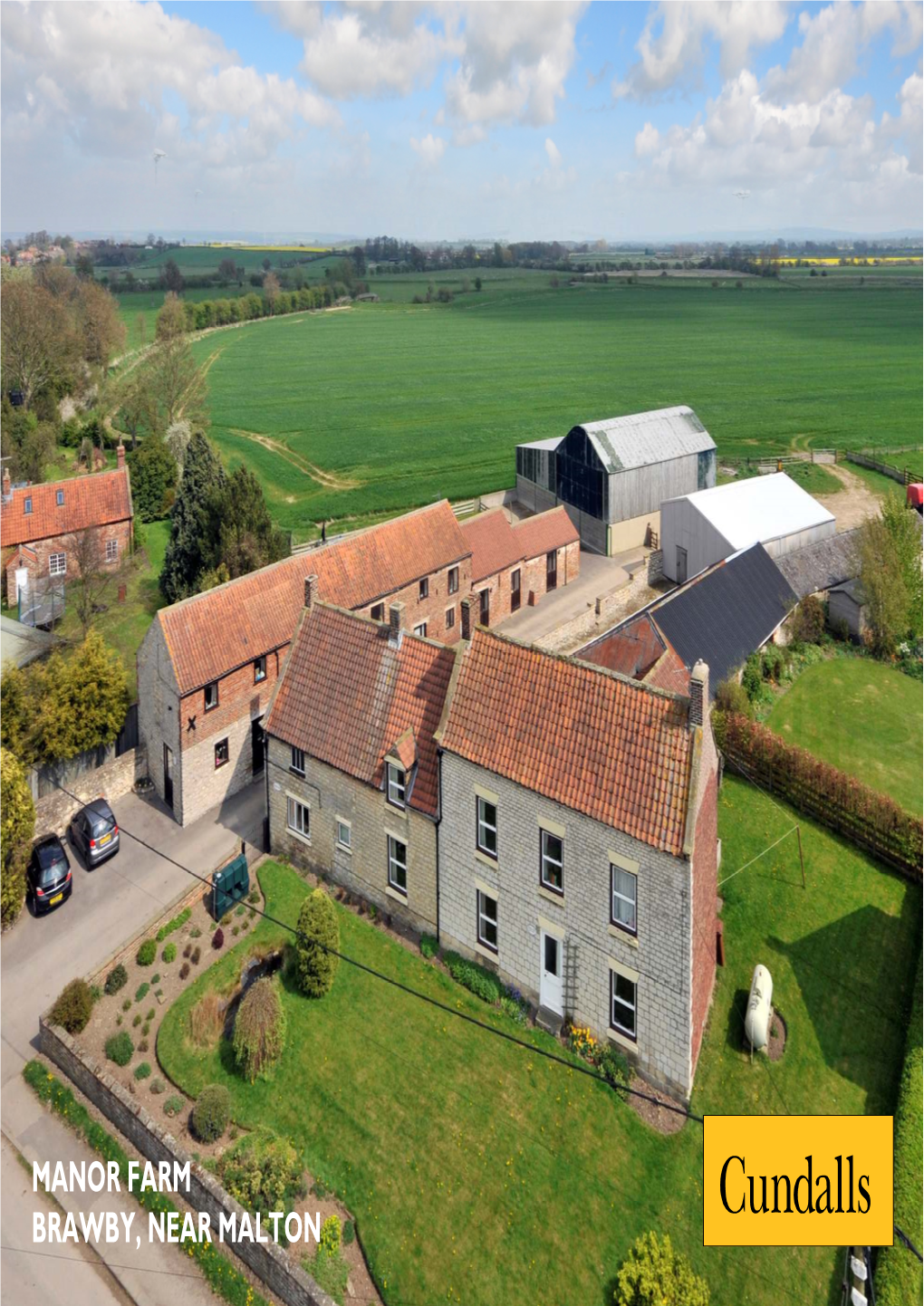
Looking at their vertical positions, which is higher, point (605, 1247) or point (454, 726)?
point (454, 726)

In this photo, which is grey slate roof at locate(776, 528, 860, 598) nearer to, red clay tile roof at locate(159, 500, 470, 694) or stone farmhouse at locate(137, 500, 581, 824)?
red clay tile roof at locate(159, 500, 470, 694)

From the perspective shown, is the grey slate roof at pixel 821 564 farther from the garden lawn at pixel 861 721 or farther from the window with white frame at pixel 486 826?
the window with white frame at pixel 486 826

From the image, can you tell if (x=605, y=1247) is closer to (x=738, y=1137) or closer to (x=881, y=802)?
(x=738, y=1137)

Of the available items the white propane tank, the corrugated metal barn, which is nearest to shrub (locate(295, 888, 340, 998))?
the white propane tank

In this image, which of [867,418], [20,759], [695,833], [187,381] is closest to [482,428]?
[187,381]

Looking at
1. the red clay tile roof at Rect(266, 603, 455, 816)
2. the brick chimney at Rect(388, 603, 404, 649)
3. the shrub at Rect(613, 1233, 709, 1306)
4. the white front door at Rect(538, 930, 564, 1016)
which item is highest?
the brick chimney at Rect(388, 603, 404, 649)

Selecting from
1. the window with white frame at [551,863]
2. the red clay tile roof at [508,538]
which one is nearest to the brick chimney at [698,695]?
the window with white frame at [551,863]
